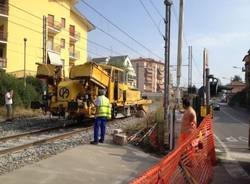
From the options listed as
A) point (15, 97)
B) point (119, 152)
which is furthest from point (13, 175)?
point (15, 97)

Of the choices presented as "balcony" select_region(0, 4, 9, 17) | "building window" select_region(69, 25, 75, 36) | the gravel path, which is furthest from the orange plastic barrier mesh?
"building window" select_region(69, 25, 75, 36)

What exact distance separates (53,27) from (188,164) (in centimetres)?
5815

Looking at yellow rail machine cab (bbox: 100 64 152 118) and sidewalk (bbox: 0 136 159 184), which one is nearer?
sidewalk (bbox: 0 136 159 184)

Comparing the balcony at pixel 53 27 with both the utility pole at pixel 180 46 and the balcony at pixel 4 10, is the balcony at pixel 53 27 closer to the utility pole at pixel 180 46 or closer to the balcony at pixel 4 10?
the balcony at pixel 4 10

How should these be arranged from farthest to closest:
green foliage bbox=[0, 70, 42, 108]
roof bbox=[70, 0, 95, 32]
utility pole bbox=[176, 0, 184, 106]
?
1. roof bbox=[70, 0, 95, 32]
2. green foliage bbox=[0, 70, 42, 108]
3. utility pole bbox=[176, 0, 184, 106]

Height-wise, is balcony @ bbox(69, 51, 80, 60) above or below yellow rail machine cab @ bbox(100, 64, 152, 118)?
above

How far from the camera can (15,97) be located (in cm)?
3462

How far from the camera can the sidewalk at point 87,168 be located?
9398 millimetres

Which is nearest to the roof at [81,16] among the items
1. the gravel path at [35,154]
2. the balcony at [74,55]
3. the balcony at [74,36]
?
the balcony at [74,36]

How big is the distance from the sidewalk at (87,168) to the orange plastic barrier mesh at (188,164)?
1382 mm

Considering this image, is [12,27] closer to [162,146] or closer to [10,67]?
[10,67]

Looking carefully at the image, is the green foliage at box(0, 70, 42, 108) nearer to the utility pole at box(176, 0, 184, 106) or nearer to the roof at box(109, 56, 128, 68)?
the utility pole at box(176, 0, 184, 106)

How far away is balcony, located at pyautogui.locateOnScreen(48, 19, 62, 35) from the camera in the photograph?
64863mm

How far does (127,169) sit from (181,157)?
3.13 metres
